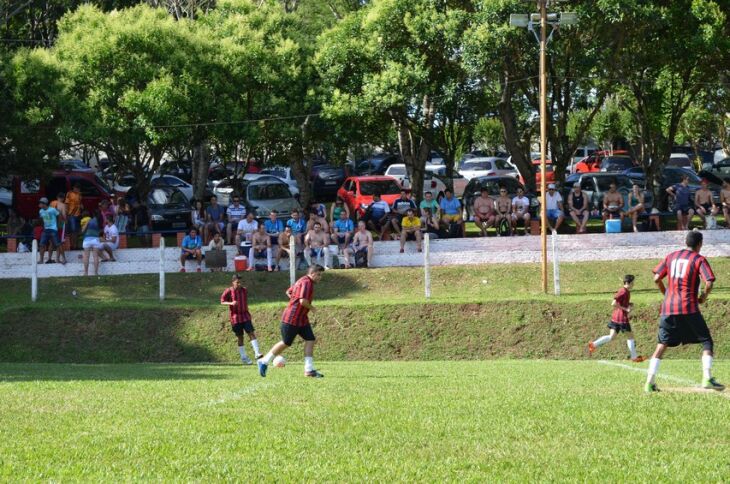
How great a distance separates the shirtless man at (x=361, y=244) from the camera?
28.8 metres

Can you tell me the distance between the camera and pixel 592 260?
29.6 metres

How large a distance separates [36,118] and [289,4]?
1746cm

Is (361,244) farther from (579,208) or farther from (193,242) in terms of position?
(579,208)

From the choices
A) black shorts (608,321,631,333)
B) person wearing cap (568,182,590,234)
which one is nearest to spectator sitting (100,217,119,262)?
person wearing cap (568,182,590,234)

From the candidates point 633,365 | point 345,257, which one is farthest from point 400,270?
point 633,365

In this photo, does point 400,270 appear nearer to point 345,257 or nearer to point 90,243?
point 345,257

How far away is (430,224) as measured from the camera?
3095 cm

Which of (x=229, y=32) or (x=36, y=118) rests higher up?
(x=229, y=32)

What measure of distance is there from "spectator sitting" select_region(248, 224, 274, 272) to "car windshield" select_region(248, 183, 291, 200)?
919 centimetres

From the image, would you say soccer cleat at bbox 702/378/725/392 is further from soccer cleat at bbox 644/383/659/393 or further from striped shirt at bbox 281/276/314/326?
striped shirt at bbox 281/276/314/326

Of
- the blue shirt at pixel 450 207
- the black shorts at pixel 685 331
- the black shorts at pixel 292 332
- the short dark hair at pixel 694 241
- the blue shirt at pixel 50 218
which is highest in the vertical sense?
the blue shirt at pixel 450 207

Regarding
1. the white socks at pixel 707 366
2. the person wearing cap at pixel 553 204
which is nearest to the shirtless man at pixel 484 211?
the person wearing cap at pixel 553 204

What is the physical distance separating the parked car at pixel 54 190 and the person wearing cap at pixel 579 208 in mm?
16571

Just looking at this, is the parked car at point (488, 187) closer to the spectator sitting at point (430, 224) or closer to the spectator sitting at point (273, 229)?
the spectator sitting at point (430, 224)
